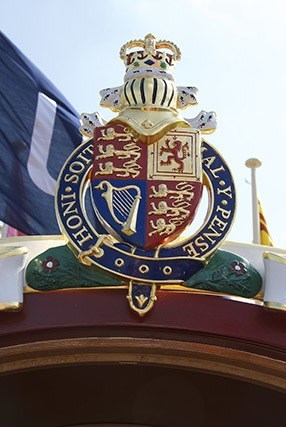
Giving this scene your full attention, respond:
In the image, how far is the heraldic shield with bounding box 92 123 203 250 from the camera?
4176mm

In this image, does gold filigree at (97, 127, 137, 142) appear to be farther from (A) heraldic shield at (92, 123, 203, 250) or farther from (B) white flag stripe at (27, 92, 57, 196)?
(B) white flag stripe at (27, 92, 57, 196)

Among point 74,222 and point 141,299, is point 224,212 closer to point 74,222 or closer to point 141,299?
point 141,299

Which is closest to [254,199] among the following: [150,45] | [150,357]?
[150,45]

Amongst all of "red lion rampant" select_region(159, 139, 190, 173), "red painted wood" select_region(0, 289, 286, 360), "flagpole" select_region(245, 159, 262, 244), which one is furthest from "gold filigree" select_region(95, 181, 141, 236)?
"flagpole" select_region(245, 159, 262, 244)

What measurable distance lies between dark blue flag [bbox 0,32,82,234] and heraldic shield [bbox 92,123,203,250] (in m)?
2.98

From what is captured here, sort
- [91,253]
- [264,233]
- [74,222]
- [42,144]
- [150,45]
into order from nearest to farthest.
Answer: [91,253]
[74,222]
[150,45]
[264,233]
[42,144]

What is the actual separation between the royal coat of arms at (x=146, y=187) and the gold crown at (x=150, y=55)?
0.07ft

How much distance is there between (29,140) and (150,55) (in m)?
3.60

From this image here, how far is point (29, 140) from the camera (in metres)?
8.22

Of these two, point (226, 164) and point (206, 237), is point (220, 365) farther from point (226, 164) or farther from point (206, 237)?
point (226, 164)

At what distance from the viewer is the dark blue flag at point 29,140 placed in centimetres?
762

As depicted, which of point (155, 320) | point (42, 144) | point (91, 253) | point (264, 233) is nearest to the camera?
point (155, 320)

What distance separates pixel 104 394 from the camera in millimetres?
4883

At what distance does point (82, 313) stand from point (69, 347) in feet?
0.59
